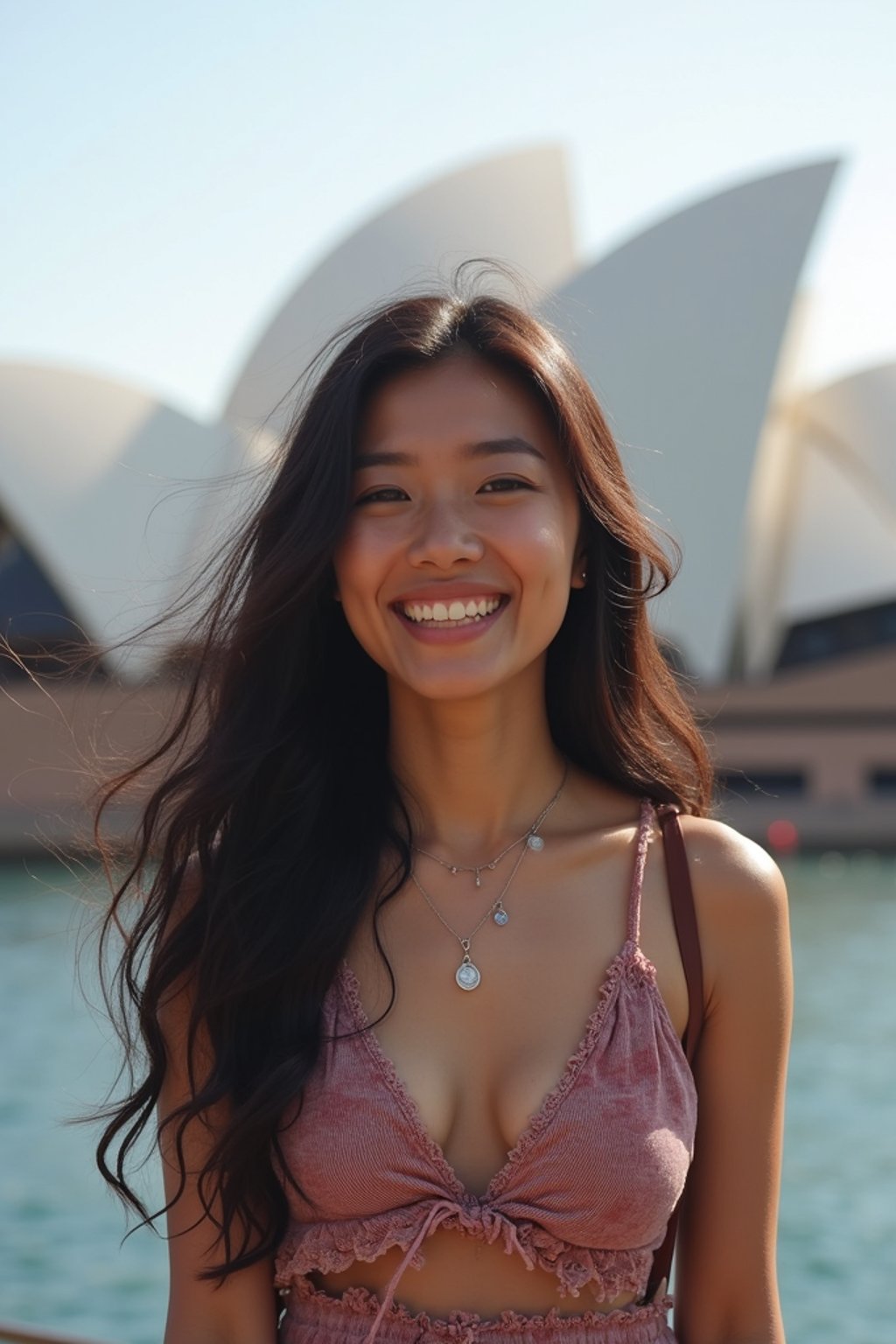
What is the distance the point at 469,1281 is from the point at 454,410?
792 millimetres

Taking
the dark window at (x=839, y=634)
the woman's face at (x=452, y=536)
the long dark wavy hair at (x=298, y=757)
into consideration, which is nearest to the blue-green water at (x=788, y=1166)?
the long dark wavy hair at (x=298, y=757)

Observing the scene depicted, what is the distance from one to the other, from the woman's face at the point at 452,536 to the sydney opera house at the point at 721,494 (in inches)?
612

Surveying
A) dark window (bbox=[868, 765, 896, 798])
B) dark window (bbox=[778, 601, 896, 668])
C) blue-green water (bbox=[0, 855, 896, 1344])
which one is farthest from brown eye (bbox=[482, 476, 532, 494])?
dark window (bbox=[778, 601, 896, 668])

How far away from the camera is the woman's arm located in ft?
4.78

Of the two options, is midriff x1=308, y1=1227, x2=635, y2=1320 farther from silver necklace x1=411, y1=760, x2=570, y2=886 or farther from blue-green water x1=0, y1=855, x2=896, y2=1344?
blue-green water x1=0, y1=855, x2=896, y2=1344

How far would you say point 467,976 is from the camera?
1.45 m

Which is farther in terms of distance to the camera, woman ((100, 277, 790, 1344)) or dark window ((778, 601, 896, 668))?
dark window ((778, 601, 896, 668))

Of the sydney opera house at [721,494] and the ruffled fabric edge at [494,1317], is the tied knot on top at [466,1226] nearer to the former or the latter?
the ruffled fabric edge at [494,1317]

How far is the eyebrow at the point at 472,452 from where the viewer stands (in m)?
1.46

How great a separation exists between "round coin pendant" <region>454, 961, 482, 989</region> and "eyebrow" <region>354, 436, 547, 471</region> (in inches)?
18.6

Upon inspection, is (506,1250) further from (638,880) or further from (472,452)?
(472,452)

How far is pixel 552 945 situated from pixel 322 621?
41 centimetres

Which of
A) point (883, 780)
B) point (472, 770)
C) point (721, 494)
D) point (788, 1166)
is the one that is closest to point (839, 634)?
point (883, 780)

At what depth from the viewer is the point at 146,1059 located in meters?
1.52
